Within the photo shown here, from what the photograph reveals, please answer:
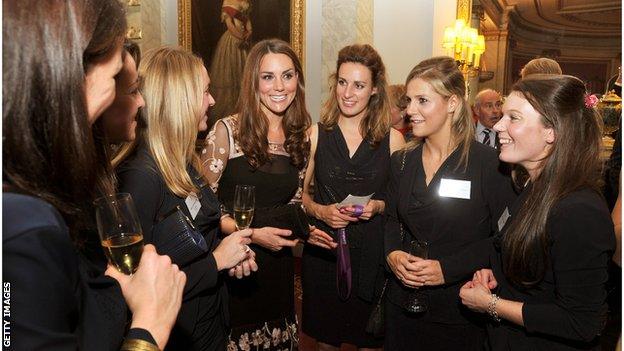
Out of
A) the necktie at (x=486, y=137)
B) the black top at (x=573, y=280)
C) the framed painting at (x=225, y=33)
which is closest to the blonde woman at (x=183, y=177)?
the black top at (x=573, y=280)

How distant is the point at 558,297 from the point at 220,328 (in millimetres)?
1303

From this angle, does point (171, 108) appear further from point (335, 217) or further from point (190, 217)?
point (335, 217)

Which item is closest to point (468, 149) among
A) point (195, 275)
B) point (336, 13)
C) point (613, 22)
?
point (195, 275)

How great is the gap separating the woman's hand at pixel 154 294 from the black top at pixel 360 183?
5.42ft

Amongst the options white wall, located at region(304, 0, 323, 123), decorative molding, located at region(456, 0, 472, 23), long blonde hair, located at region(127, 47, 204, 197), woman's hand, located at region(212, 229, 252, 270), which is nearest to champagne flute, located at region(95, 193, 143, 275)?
long blonde hair, located at region(127, 47, 204, 197)

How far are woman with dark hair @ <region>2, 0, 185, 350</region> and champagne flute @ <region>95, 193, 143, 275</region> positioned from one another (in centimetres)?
24

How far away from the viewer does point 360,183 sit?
281 centimetres

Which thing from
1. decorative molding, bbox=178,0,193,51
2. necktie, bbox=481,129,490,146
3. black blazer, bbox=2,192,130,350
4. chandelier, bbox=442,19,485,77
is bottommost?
necktie, bbox=481,129,490,146

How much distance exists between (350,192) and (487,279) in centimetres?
106

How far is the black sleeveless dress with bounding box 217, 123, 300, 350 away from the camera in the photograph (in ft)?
8.31

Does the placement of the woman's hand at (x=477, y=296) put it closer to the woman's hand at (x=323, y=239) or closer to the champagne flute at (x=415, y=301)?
the champagne flute at (x=415, y=301)

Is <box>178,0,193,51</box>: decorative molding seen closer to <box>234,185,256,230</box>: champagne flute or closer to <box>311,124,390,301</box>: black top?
<box>311,124,390,301</box>: black top

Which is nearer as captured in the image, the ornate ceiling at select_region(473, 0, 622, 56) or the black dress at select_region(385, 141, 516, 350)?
the black dress at select_region(385, 141, 516, 350)

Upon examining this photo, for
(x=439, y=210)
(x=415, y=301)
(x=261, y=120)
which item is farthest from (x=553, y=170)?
(x=261, y=120)
